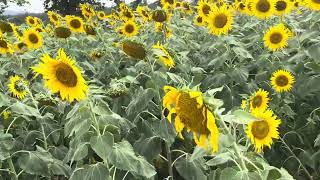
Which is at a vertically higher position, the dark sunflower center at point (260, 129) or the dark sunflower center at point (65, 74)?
the dark sunflower center at point (65, 74)

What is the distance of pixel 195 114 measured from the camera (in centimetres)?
184

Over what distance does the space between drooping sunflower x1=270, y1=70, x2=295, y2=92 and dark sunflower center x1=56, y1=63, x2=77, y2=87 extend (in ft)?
6.37

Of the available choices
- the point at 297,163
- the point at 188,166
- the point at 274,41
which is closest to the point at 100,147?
the point at 188,166

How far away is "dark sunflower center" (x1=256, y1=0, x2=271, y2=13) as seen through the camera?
5051mm

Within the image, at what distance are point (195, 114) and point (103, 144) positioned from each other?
24.3 inches

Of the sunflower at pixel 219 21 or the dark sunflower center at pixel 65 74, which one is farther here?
the sunflower at pixel 219 21

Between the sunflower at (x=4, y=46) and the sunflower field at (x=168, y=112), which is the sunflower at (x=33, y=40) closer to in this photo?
the sunflower field at (x=168, y=112)

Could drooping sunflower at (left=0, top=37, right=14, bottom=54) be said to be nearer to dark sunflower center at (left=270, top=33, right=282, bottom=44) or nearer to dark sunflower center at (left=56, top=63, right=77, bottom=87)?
dark sunflower center at (left=270, top=33, right=282, bottom=44)

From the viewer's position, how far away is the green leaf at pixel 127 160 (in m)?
2.29

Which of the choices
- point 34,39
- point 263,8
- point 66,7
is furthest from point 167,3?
point 66,7

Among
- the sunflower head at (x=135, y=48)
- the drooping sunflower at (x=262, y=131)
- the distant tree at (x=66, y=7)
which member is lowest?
the distant tree at (x=66, y=7)

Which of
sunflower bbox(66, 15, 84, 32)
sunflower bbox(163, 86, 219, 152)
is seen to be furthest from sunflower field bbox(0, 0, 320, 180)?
sunflower bbox(66, 15, 84, 32)

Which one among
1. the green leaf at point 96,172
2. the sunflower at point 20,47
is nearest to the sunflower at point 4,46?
the sunflower at point 20,47

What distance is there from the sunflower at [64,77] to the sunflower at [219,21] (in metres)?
2.48
